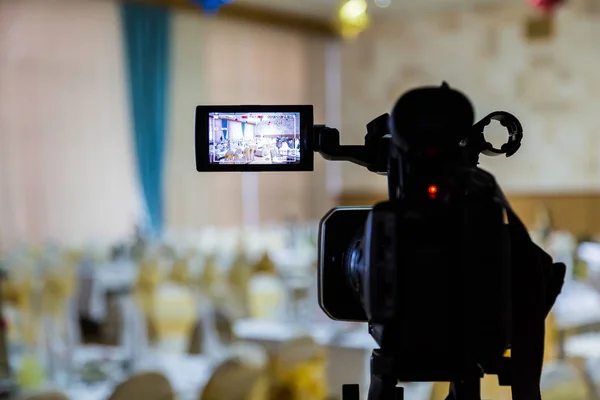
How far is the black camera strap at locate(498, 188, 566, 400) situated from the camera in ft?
3.01

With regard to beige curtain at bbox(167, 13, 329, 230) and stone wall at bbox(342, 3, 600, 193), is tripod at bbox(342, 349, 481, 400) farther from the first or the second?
stone wall at bbox(342, 3, 600, 193)

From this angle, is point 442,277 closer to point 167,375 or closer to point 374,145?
point 374,145

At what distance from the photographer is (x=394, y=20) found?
10852 mm

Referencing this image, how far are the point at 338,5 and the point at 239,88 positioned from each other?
70.6 inches

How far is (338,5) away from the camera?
9.78 m

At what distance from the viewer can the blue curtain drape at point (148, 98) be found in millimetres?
9031

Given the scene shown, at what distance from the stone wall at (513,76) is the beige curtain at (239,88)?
0.81m

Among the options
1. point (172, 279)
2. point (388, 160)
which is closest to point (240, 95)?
point (172, 279)

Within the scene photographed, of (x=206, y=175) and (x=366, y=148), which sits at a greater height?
(x=366, y=148)

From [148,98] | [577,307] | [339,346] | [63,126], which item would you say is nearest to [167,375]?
[339,346]

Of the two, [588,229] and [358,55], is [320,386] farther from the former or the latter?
[358,55]

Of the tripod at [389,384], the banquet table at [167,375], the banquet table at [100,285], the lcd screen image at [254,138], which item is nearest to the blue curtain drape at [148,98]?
the banquet table at [100,285]

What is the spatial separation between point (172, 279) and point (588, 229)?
597cm

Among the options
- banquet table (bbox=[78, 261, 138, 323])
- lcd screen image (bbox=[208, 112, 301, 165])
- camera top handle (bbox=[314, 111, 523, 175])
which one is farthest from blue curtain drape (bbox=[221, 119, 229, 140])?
banquet table (bbox=[78, 261, 138, 323])
